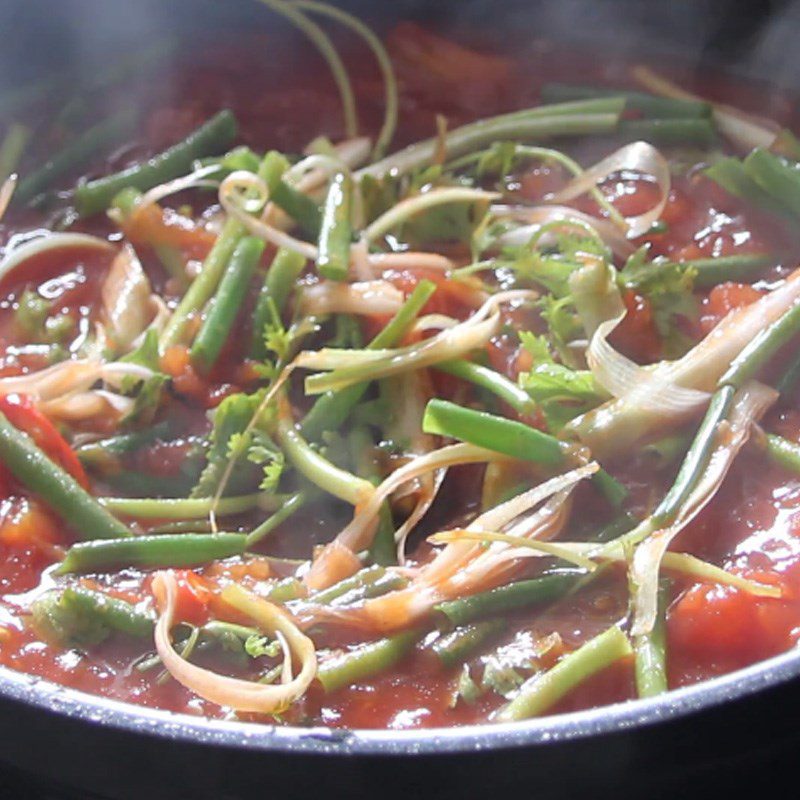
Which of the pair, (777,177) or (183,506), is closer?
(183,506)

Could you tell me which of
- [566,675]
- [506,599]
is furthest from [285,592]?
[566,675]

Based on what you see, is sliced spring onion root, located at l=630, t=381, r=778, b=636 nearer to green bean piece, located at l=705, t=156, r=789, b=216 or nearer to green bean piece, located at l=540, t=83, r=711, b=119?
green bean piece, located at l=705, t=156, r=789, b=216

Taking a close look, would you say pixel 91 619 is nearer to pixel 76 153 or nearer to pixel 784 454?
pixel 784 454

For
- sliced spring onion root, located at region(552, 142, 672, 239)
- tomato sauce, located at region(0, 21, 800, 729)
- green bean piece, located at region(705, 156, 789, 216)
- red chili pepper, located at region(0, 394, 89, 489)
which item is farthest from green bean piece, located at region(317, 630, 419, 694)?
green bean piece, located at region(705, 156, 789, 216)

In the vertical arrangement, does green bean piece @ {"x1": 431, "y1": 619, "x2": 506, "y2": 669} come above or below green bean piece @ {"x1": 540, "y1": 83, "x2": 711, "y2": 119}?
below

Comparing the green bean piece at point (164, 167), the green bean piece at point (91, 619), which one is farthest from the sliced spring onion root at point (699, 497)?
the green bean piece at point (164, 167)

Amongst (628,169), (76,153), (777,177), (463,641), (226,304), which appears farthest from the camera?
(76,153)
